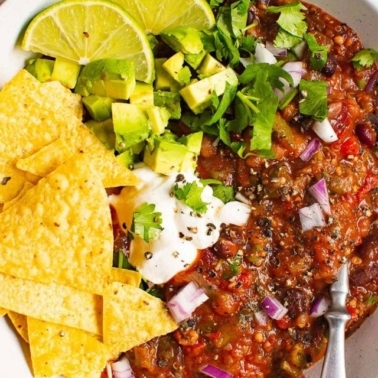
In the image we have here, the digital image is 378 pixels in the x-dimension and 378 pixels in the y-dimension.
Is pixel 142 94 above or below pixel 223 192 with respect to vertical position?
above

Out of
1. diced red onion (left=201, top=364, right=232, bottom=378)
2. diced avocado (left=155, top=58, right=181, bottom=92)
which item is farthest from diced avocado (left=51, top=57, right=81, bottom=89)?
diced red onion (left=201, top=364, right=232, bottom=378)

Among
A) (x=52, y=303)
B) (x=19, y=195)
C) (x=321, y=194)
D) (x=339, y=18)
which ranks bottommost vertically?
(x=52, y=303)

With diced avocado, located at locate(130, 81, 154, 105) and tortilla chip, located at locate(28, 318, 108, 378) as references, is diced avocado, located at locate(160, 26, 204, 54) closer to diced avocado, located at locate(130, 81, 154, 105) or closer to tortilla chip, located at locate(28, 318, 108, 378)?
diced avocado, located at locate(130, 81, 154, 105)

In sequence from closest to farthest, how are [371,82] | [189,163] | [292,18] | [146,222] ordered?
[146,222], [189,163], [292,18], [371,82]

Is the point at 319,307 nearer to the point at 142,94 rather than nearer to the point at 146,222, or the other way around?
the point at 146,222

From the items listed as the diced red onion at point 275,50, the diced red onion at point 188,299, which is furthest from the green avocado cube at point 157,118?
the diced red onion at point 188,299

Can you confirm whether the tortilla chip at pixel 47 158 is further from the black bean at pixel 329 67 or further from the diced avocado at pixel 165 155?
the black bean at pixel 329 67

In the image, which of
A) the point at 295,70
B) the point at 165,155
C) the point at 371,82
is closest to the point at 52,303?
the point at 165,155
